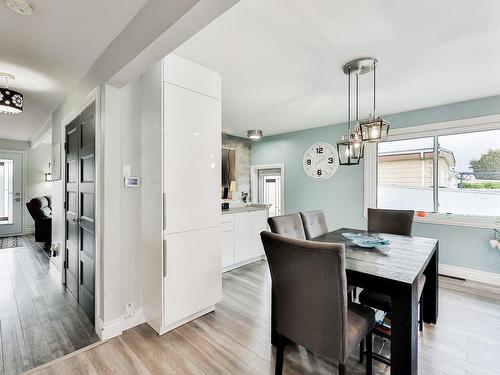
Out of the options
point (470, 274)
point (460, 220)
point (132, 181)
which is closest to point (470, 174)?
point (460, 220)

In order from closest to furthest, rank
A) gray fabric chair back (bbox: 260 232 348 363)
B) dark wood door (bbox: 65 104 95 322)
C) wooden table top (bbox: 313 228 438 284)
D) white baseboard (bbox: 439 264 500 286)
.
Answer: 1. gray fabric chair back (bbox: 260 232 348 363)
2. wooden table top (bbox: 313 228 438 284)
3. dark wood door (bbox: 65 104 95 322)
4. white baseboard (bbox: 439 264 500 286)

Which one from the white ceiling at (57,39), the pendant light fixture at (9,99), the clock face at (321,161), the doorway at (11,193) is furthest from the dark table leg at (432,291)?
the doorway at (11,193)

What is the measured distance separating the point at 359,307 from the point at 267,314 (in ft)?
3.58

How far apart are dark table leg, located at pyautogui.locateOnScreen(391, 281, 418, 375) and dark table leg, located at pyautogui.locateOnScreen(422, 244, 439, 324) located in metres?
1.14

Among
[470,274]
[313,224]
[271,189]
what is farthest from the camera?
[271,189]

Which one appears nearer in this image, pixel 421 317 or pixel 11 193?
pixel 421 317

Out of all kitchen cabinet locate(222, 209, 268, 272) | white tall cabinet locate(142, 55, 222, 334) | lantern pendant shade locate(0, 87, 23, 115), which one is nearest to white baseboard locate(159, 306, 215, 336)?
white tall cabinet locate(142, 55, 222, 334)

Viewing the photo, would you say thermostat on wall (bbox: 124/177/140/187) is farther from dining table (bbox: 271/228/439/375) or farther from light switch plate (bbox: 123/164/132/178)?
dining table (bbox: 271/228/439/375)

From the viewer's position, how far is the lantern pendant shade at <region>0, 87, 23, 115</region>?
2.54m

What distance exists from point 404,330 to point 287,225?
1196 mm

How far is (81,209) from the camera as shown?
255 centimetres

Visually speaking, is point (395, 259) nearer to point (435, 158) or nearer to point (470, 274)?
point (470, 274)

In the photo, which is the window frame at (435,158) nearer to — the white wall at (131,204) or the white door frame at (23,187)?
the white wall at (131,204)

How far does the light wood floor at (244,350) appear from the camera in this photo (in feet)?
5.57
